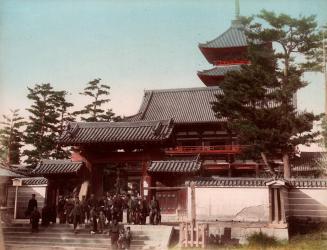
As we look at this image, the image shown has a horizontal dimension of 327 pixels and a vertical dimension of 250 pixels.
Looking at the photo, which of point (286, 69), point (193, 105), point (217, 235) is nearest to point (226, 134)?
point (193, 105)

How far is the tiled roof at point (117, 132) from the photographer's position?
17.8m

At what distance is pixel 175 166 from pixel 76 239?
540 cm

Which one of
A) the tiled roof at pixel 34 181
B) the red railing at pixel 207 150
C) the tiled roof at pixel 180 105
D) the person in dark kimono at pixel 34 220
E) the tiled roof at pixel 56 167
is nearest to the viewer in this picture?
the person in dark kimono at pixel 34 220

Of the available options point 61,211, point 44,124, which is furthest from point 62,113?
point 61,211

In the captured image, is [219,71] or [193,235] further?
[219,71]

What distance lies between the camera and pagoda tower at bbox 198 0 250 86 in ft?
109

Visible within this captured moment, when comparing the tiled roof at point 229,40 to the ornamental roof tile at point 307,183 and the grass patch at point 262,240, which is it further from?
the grass patch at point 262,240

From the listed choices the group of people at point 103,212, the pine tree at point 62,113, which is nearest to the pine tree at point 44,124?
the pine tree at point 62,113

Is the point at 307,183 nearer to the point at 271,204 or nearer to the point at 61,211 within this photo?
the point at 271,204

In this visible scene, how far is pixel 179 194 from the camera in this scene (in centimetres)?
1750

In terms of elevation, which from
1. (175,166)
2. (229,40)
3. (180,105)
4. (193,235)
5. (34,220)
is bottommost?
(193,235)

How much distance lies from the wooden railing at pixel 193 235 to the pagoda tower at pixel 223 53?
21.5 m

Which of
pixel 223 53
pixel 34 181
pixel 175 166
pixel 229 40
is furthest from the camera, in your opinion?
pixel 223 53

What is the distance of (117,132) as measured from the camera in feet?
61.8
